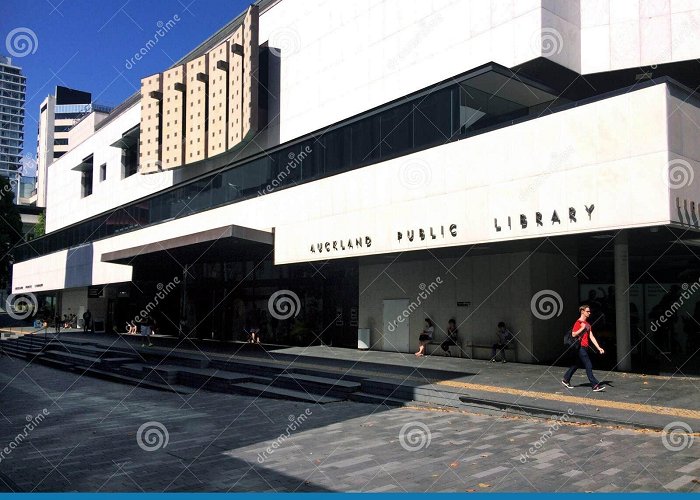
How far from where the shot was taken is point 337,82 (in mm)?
22406

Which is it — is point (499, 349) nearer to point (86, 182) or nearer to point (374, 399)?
Result: point (374, 399)

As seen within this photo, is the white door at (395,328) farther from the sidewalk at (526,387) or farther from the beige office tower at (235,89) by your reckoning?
the beige office tower at (235,89)

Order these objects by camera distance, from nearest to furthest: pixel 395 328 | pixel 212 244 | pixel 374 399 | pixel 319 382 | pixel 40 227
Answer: pixel 374 399 → pixel 319 382 → pixel 395 328 → pixel 212 244 → pixel 40 227

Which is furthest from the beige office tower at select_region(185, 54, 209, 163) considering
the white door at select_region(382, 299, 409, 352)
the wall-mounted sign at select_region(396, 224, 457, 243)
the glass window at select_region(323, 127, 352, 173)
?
the wall-mounted sign at select_region(396, 224, 457, 243)

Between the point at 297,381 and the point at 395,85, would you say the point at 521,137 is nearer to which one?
the point at 395,85

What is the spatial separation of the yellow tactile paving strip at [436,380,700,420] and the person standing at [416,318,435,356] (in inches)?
252

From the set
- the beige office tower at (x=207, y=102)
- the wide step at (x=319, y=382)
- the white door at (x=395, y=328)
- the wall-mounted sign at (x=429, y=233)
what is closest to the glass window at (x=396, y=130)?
the wall-mounted sign at (x=429, y=233)

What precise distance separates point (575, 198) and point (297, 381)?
8146 millimetres

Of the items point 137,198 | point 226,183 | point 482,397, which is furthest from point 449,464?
point 137,198

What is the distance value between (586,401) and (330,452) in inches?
207

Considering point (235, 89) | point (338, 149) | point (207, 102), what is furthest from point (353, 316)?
point (207, 102)

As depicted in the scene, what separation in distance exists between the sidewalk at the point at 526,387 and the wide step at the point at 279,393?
1369 millimetres

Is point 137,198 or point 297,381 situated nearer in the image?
point 297,381

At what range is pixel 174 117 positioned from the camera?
31000 millimetres
